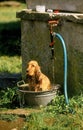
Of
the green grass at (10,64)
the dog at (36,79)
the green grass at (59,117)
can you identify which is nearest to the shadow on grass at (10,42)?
the green grass at (10,64)

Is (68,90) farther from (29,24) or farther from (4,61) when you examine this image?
(4,61)

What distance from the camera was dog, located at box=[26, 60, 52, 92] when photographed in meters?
8.39

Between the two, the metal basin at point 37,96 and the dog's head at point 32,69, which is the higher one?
the dog's head at point 32,69

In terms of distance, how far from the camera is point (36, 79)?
8.51m

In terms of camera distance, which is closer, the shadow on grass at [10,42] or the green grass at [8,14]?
the shadow on grass at [10,42]

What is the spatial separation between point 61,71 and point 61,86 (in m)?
0.27

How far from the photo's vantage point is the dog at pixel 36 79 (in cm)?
839

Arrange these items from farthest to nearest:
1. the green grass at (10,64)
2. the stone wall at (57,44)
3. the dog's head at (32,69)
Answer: the green grass at (10,64) → the stone wall at (57,44) → the dog's head at (32,69)

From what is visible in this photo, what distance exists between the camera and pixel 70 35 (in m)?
8.63

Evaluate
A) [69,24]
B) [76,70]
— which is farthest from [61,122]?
[69,24]

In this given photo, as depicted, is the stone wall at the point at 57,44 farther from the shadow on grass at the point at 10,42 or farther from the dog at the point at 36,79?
the shadow on grass at the point at 10,42

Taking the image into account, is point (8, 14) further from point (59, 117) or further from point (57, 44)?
point (59, 117)

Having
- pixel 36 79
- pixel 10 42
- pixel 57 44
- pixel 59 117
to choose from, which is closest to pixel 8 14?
pixel 10 42

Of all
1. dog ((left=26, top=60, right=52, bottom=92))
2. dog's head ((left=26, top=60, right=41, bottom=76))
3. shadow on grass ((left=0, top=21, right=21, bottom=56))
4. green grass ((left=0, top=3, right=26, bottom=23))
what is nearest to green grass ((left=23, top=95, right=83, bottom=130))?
dog ((left=26, top=60, right=52, bottom=92))
